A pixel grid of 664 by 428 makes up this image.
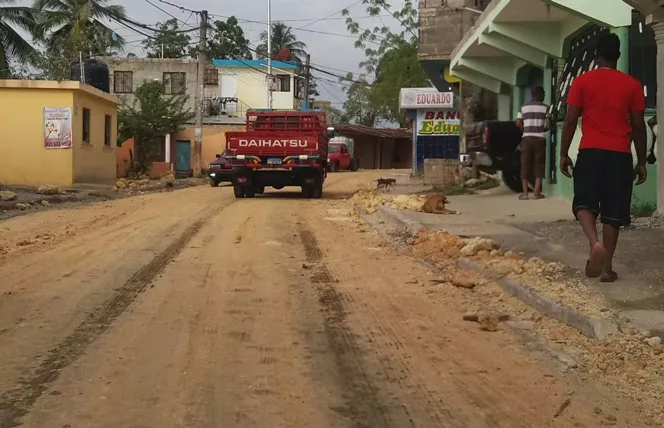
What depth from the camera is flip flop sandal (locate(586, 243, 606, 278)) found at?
20.8 feet

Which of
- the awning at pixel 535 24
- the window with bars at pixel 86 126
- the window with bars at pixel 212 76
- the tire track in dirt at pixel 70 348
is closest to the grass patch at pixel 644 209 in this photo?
the awning at pixel 535 24

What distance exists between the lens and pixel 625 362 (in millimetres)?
4727

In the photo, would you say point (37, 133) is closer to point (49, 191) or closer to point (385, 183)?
point (49, 191)

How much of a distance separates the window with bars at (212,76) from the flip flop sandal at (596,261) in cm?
4869

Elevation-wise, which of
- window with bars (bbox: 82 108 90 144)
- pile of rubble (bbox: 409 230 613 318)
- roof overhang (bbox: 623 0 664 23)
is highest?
roof overhang (bbox: 623 0 664 23)

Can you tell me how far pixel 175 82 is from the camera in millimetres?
50906

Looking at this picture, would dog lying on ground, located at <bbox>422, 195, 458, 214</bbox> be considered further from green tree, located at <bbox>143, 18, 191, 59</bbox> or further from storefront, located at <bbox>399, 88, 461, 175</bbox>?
green tree, located at <bbox>143, 18, 191, 59</bbox>

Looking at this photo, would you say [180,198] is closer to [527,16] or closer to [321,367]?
[527,16]

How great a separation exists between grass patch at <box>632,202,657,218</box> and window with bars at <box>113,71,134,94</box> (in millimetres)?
45818

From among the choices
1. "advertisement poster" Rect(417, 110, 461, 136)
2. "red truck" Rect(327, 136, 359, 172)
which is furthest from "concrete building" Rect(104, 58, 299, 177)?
"advertisement poster" Rect(417, 110, 461, 136)

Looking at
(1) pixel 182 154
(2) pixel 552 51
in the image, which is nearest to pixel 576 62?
(2) pixel 552 51

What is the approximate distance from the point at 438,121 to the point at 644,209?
23381mm

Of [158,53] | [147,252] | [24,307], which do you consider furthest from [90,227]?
[158,53]

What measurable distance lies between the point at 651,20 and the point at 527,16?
4838 mm
